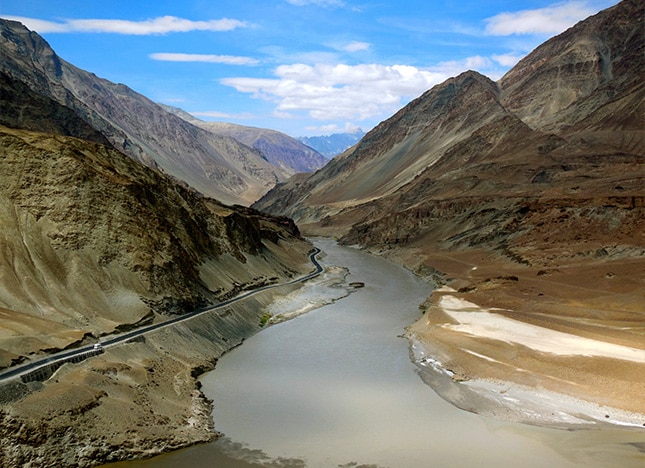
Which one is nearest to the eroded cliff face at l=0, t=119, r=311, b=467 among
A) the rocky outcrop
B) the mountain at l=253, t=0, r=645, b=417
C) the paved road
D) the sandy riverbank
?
the paved road

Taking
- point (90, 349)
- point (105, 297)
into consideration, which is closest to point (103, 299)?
point (105, 297)

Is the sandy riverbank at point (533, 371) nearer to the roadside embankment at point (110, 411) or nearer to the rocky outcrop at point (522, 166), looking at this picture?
the roadside embankment at point (110, 411)

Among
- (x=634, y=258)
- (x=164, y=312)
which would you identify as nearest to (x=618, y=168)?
(x=634, y=258)

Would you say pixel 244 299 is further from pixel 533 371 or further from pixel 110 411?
pixel 110 411

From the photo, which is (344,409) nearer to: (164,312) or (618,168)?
(164,312)

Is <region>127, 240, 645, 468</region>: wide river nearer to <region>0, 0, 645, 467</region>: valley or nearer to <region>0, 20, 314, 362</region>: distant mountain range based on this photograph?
<region>0, 0, 645, 467</region>: valley
